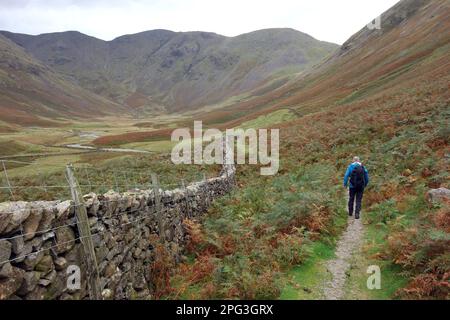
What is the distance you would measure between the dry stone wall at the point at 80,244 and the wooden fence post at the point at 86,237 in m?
0.08

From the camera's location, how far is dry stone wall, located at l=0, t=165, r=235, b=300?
5301 millimetres

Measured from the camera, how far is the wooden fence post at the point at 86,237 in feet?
22.2

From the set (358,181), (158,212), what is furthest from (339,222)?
(158,212)

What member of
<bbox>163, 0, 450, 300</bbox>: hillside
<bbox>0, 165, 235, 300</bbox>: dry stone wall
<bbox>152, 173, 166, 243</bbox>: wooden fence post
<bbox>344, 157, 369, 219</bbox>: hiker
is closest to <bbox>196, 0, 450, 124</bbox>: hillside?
<bbox>163, 0, 450, 300</bbox>: hillside

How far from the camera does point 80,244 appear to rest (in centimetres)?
679

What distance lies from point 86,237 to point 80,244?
17 cm

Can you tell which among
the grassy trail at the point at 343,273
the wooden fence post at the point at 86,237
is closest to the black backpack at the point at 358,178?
the grassy trail at the point at 343,273

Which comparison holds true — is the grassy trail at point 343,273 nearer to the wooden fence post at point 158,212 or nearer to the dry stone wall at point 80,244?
the dry stone wall at point 80,244

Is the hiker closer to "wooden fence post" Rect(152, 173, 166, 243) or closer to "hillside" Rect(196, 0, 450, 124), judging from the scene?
"wooden fence post" Rect(152, 173, 166, 243)

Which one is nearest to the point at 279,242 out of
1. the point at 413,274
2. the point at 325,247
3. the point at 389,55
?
the point at 325,247

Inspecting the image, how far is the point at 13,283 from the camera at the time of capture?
5141 millimetres

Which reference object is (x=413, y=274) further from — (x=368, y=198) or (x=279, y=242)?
(x=368, y=198)

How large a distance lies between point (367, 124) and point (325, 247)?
20.5m

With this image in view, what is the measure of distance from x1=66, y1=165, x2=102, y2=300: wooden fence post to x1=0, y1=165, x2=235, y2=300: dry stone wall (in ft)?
0.27
